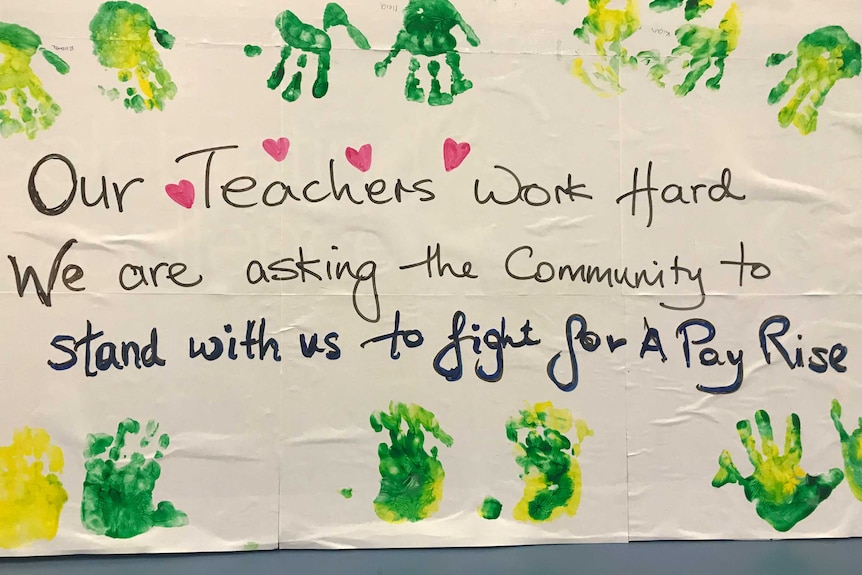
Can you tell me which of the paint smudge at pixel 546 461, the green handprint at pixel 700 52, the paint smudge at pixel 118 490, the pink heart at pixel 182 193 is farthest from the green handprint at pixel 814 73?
the paint smudge at pixel 118 490

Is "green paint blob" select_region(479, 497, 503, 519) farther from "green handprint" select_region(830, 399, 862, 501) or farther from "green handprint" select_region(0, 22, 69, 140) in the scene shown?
"green handprint" select_region(0, 22, 69, 140)

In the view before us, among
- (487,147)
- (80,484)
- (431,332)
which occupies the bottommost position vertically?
(80,484)

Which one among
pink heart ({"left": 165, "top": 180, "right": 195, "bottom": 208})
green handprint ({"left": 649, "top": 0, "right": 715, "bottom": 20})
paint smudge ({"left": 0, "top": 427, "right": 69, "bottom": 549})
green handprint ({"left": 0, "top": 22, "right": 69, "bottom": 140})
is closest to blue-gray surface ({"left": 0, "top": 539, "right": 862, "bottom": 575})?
paint smudge ({"left": 0, "top": 427, "right": 69, "bottom": 549})

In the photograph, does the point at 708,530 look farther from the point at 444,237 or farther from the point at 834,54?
the point at 834,54

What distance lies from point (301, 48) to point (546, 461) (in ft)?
2.24

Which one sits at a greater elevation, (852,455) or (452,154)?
(452,154)

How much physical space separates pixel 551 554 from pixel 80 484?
2.16ft

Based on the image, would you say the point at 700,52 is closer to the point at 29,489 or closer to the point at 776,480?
the point at 776,480

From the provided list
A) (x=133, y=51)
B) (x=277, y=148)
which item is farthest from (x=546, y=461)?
(x=133, y=51)

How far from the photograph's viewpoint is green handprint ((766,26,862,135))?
0.92 meters

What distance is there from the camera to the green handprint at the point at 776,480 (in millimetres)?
895

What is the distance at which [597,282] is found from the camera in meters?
0.89

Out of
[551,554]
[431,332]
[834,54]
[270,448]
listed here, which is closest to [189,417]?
[270,448]

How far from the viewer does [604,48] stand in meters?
0.90
